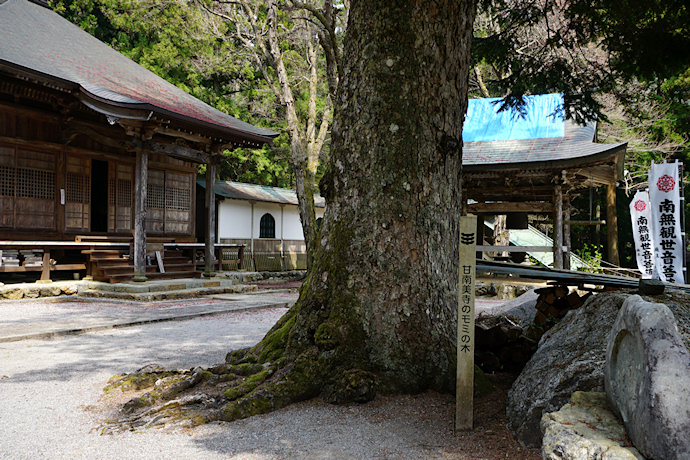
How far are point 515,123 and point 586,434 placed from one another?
47.1 ft

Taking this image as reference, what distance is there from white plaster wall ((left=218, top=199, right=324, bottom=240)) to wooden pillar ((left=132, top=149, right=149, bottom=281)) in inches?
306

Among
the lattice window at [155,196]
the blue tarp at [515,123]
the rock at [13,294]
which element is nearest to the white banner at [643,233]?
the blue tarp at [515,123]

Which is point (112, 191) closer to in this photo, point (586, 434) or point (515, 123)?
point (515, 123)

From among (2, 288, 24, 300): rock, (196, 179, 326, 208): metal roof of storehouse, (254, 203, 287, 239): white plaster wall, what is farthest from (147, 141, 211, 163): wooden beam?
(254, 203, 287, 239): white plaster wall

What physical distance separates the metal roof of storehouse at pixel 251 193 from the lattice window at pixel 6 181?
8.12 m

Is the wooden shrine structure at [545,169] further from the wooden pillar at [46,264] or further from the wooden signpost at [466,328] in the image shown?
the wooden pillar at [46,264]

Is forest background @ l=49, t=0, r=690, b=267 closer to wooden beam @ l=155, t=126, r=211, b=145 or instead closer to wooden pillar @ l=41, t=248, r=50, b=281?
wooden beam @ l=155, t=126, r=211, b=145

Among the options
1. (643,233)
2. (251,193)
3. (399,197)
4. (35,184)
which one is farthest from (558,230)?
(35,184)

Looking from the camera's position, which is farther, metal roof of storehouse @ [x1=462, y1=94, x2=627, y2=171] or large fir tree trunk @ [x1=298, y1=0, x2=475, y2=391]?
metal roof of storehouse @ [x1=462, y1=94, x2=627, y2=171]

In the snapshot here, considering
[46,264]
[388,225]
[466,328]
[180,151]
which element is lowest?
[466,328]

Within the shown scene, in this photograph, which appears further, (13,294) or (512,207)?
(512,207)

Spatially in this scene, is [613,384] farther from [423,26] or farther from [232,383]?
[423,26]

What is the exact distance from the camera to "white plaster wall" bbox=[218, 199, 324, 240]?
20688mm

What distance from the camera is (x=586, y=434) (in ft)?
7.32
